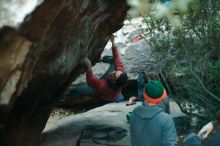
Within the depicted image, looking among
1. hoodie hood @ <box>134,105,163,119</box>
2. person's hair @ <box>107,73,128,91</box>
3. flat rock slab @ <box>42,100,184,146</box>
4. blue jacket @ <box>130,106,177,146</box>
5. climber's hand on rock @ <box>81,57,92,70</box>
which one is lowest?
flat rock slab @ <box>42,100,184,146</box>

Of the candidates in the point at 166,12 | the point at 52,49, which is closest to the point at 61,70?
the point at 52,49

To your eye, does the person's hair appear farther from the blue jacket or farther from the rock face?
the blue jacket

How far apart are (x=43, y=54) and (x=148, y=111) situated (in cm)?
189

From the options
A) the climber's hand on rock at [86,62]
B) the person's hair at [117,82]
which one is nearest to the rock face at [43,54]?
the climber's hand on rock at [86,62]

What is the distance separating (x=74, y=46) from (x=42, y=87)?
1.07 metres

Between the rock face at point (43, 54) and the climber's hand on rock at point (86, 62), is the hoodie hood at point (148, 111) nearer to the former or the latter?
the rock face at point (43, 54)

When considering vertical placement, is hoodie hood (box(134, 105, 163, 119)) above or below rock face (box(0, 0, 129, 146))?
below

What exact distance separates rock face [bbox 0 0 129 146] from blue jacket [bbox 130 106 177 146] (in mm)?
1396

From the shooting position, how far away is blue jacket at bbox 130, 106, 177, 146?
4.97 m

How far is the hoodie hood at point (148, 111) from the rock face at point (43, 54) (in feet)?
4.46

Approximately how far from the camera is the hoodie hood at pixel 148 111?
5020mm

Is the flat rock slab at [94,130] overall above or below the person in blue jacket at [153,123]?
below

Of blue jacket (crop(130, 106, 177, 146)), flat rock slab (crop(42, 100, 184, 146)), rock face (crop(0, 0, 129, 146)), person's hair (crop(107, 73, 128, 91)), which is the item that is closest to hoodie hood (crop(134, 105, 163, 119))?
blue jacket (crop(130, 106, 177, 146))

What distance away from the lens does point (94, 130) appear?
31.4ft
